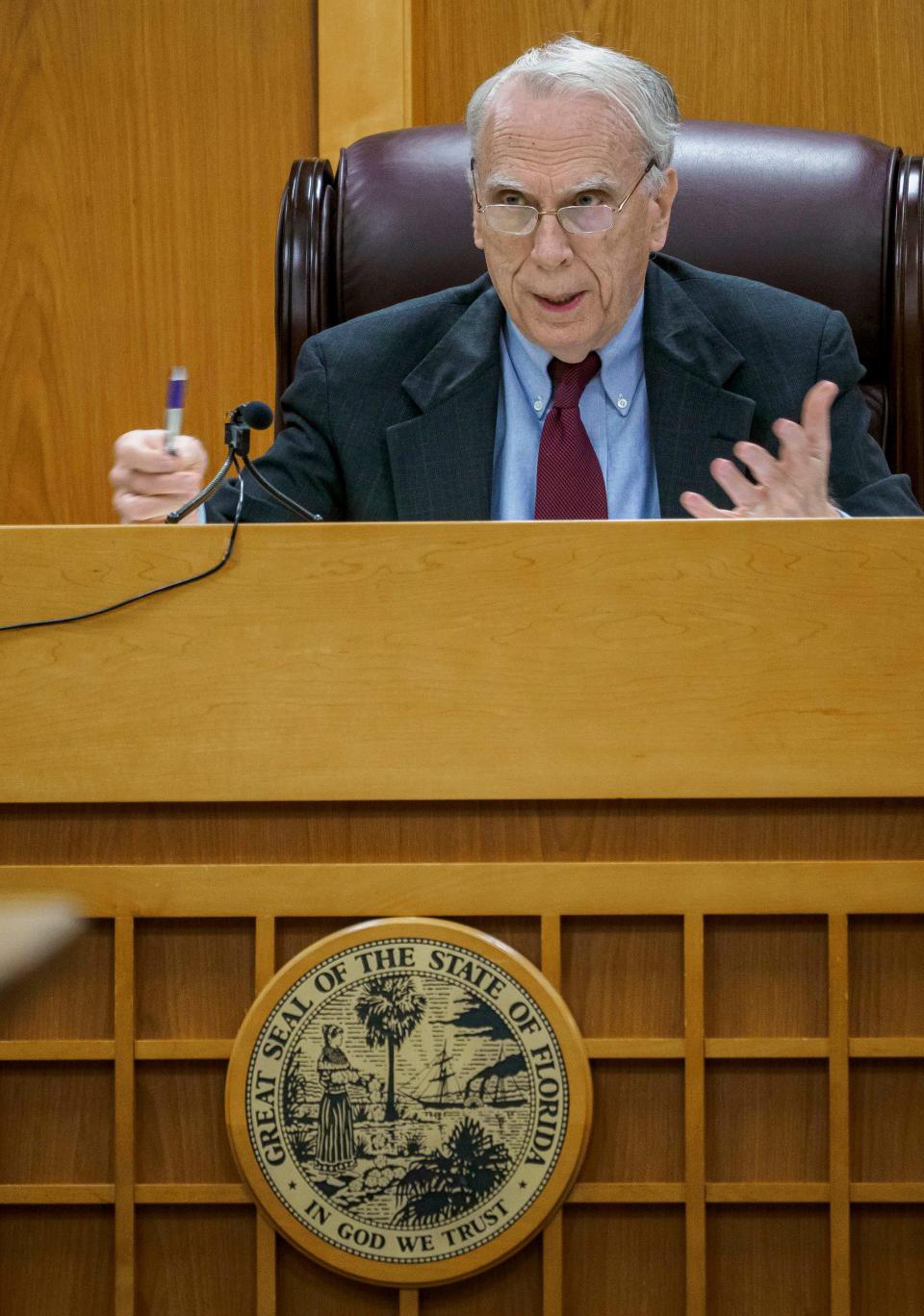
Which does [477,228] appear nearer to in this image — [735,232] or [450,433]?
[450,433]

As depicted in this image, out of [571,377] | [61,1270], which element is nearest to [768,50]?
[571,377]

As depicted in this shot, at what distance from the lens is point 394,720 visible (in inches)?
32.0

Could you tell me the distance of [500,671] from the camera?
0.82m

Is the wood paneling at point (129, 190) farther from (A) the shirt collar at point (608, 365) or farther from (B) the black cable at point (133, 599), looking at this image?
(B) the black cable at point (133, 599)

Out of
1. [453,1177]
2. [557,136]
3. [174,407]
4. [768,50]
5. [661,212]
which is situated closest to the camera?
[453,1177]

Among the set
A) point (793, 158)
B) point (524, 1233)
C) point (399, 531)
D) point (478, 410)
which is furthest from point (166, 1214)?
point (793, 158)

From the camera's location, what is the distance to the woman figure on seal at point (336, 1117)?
0.79 metres

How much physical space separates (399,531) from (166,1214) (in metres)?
0.42

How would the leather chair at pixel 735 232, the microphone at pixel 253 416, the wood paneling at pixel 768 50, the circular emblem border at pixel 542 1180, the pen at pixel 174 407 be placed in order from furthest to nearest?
1. the wood paneling at pixel 768 50
2. the leather chair at pixel 735 232
3. the pen at pixel 174 407
4. the microphone at pixel 253 416
5. the circular emblem border at pixel 542 1180

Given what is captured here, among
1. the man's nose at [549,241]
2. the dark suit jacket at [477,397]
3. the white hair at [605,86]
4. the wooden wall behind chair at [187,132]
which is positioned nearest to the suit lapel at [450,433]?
the dark suit jacket at [477,397]

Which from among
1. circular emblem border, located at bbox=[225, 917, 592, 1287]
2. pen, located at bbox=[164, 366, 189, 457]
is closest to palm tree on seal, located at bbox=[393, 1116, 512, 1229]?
circular emblem border, located at bbox=[225, 917, 592, 1287]

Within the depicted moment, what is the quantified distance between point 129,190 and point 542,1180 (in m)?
1.77

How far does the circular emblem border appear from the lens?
0.79m

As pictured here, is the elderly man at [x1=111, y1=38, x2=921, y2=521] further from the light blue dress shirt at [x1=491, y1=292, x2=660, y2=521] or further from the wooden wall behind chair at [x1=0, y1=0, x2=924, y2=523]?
the wooden wall behind chair at [x1=0, y1=0, x2=924, y2=523]
